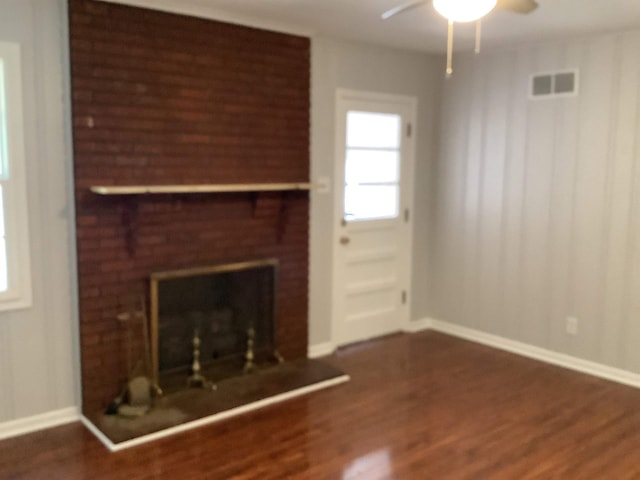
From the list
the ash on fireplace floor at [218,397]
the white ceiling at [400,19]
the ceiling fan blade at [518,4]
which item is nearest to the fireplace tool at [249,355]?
the ash on fireplace floor at [218,397]

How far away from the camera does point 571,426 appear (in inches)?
143

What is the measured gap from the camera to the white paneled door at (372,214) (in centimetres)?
480

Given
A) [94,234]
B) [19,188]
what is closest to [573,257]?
[94,234]

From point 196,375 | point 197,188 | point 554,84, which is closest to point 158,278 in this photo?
point 197,188

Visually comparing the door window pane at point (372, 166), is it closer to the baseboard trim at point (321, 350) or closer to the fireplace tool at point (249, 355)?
the baseboard trim at point (321, 350)

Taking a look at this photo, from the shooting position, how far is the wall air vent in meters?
4.43

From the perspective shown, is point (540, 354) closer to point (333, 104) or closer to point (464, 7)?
point (333, 104)

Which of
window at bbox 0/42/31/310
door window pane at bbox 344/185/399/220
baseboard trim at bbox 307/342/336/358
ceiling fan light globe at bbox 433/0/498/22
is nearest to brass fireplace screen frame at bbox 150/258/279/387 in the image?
window at bbox 0/42/31/310

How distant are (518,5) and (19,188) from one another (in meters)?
2.59

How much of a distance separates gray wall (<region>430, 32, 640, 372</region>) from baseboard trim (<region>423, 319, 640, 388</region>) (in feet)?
0.18

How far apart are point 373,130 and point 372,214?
0.66m

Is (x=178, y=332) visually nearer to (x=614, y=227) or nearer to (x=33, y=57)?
(x=33, y=57)

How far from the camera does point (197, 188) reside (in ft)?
12.0

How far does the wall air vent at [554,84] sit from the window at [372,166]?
1070 millimetres
